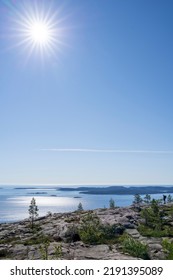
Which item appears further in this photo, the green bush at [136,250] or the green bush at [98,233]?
the green bush at [98,233]

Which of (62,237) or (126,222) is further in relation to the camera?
Answer: (126,222)

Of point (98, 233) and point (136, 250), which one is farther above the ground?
point (136, 250)

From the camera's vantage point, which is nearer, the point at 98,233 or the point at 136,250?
the point at 136,250

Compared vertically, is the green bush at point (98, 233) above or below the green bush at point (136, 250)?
below

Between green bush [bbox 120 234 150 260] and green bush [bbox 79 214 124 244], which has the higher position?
green bush [bbox 120 234 150 260]

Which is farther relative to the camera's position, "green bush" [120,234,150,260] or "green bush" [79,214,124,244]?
"green bush" [79,214,124,244]

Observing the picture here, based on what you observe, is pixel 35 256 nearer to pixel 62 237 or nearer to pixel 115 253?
pixel 115 253
